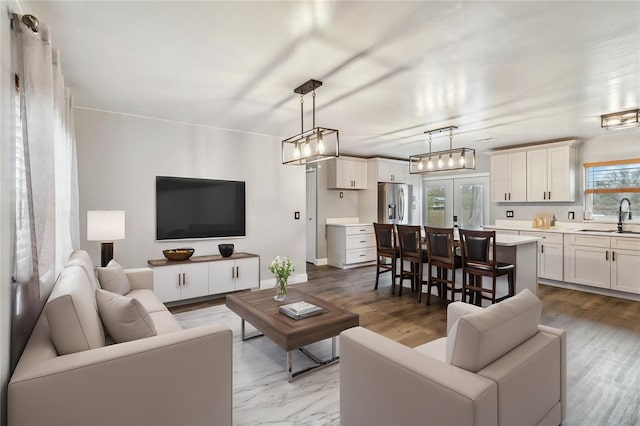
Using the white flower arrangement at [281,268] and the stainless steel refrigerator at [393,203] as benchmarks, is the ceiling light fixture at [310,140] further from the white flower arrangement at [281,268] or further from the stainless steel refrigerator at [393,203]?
the stainless steel refrigerator at [393,203]

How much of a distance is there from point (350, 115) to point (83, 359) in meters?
3.55

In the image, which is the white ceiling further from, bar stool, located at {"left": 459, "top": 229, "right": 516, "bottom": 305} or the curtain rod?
bar stool, located at {"left": 459, "top": 229, "right": 516, "bottom": 305}

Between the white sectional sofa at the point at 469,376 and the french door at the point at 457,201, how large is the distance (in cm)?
561

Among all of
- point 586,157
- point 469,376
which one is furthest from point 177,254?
point 586,157

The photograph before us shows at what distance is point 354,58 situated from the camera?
8.13 ft

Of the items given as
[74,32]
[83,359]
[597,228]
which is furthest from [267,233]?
[597,228]

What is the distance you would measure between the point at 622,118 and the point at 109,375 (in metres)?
5.47

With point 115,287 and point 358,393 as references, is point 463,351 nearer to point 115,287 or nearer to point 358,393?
point 358,393

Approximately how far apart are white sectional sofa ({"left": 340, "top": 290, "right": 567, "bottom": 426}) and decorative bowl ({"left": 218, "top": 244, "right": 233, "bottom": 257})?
3107 mm

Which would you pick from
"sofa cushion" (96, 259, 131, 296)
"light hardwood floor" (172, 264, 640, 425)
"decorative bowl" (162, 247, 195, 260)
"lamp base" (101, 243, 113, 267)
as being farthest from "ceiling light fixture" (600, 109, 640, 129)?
"lamp base" (101, 243, 113, 267)

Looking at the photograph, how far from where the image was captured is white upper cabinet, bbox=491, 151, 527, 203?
5.82 metres

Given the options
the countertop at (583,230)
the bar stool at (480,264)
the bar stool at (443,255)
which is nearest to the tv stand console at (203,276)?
the bar stool at (443,255)

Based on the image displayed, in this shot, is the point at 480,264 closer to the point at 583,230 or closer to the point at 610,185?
the point at 583,230

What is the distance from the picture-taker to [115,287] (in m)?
2.76
